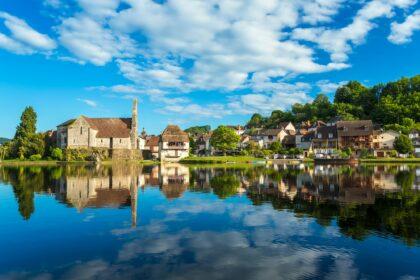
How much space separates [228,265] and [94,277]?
415 centimetres

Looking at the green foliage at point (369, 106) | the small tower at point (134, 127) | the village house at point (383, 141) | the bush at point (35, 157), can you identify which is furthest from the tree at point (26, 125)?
the green foliage at point (369, 106)

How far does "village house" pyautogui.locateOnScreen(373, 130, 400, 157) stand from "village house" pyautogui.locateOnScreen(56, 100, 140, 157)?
230ft

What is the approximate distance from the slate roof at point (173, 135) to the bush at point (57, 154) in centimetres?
2635

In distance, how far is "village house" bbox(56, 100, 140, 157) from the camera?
91.9 m

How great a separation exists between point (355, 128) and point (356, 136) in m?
3.31

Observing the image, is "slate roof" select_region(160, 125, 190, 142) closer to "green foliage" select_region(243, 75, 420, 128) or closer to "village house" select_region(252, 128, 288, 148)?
"village house" select_region(252, 128, 288, 148)

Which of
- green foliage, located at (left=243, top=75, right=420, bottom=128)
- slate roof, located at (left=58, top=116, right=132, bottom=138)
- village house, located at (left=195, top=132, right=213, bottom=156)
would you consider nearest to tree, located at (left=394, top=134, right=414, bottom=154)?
green foliage, located at (left=243, top=75, right=420, bottom=128)

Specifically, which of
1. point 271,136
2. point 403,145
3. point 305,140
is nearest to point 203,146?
point 271,136

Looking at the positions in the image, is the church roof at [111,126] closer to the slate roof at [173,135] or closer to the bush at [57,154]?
the slate roof at [173,135]

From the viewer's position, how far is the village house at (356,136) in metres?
106

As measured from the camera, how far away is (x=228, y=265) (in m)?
11.4

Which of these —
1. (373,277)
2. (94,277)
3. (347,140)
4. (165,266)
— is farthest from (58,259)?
(347,140)

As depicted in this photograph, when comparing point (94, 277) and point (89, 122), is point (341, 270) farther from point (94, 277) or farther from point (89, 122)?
→ point (89, 122)

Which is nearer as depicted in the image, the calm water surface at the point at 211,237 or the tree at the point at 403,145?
the calm water surface at the point at 211,237
